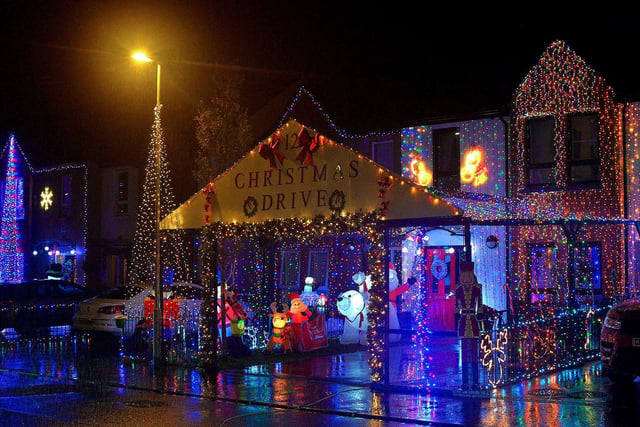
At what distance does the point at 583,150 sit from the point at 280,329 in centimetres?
959

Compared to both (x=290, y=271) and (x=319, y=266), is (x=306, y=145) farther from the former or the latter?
(x=290, y=271)

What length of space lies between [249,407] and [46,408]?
307 centimetres

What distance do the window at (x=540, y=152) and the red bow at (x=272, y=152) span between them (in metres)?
9.71

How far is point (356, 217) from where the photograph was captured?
1388 cm

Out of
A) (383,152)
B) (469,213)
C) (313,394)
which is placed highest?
(383,152)

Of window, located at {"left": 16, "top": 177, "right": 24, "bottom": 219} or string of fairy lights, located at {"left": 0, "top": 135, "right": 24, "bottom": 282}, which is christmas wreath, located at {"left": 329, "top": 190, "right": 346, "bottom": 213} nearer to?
string of fairy lights, located at {"left": 0, "top": 135, "right": 24, "bottom": 282}

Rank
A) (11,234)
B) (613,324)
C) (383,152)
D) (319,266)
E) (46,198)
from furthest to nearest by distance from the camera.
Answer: (11,234), (46,198), (319,266), (383,152), (613,324)

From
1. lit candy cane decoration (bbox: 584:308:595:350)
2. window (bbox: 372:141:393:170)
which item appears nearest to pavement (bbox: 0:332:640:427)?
lit candy cane decoration (bbox: 584:308:595:350)

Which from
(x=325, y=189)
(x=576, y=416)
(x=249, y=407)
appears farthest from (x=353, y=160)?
(x=576, y=416)

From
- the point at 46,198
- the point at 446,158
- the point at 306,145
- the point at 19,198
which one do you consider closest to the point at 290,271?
the point at 446,158

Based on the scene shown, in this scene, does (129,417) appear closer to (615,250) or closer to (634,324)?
(634,324)

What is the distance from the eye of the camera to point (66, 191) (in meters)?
36.3

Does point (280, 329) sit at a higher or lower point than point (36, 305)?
lower

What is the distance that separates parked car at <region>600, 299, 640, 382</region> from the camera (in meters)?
11.9
